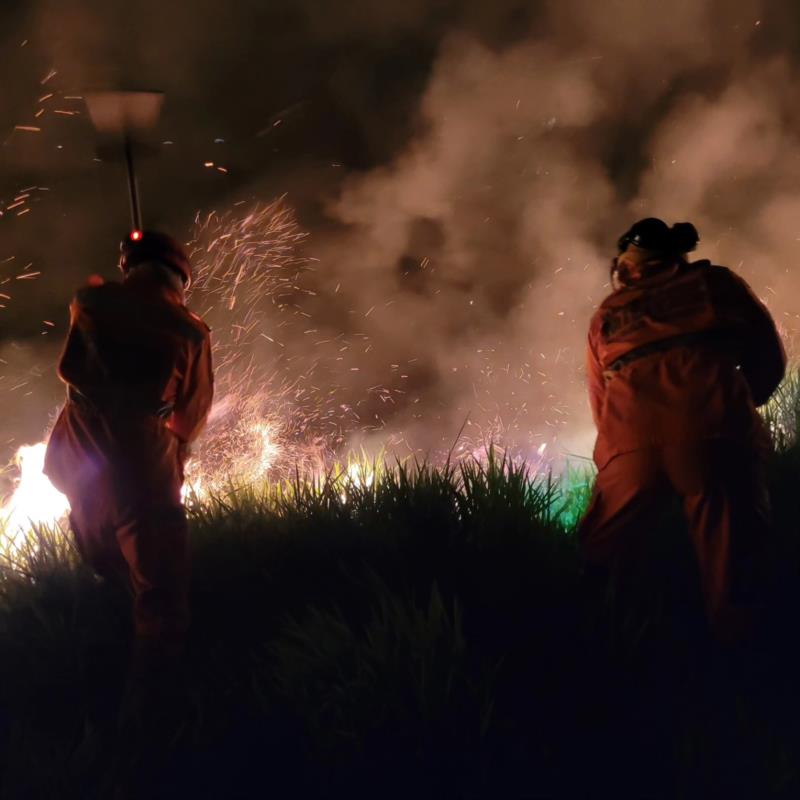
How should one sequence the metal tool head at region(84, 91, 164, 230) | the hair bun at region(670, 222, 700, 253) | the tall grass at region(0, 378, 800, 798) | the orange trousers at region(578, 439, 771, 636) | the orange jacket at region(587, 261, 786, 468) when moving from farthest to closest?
the metal tool head at region(84, 91, 164, 230), the hair bun at region(670, 222, 700, 253), the orange jacket at region(587, 261, 786, 468), the orange trousers at region(578, 439, 771, 636), the tall grass at region(0, 378, 800, 798)

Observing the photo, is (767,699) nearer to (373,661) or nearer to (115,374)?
(373,661)

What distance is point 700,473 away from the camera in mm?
2715

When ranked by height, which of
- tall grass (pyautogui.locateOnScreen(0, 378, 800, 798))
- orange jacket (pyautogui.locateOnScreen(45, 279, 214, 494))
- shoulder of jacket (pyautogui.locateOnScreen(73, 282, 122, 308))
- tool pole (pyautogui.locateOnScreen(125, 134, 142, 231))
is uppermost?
tool pole (pyautogui.locateOnScreen(125, 134, 142, 231))

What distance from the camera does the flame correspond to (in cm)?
458

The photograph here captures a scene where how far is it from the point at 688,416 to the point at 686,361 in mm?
201

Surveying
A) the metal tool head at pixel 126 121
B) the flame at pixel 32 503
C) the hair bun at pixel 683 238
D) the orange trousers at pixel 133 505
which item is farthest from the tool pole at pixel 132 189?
the hair bun at pixel 683 238

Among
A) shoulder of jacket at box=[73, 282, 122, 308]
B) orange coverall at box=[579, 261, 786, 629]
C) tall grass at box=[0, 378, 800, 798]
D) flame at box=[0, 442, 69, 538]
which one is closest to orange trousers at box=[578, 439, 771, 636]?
orange coverall at box=[579, 261, 786, 629]

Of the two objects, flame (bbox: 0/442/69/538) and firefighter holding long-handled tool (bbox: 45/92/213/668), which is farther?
flame (bbox: 0/442/69/538)

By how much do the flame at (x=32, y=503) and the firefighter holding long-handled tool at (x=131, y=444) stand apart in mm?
1529

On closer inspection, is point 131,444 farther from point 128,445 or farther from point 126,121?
point 126,121

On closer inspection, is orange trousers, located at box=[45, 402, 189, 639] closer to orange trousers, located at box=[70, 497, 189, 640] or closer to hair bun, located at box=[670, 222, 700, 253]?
orange trousers, located at box=[70, 497, 189, 640]

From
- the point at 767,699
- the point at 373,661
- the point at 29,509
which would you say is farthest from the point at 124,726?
the point at 29,509

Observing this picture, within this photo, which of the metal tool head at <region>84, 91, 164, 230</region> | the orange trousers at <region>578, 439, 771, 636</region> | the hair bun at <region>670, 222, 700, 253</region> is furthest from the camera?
the metal tool head at <region>84, 91, 164, 230</region>

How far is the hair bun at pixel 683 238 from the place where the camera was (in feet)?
9.89
